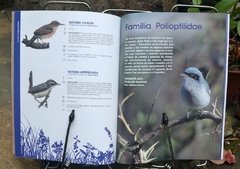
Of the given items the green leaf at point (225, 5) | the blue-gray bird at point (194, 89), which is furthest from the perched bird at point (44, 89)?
the green leaf at point (225, 5)

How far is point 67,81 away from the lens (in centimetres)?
180

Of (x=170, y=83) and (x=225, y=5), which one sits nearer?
(x=170, y=83)

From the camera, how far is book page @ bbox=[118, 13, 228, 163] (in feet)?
5.95

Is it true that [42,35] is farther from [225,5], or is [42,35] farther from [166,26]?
[225,5]

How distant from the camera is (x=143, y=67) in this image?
1821 mm

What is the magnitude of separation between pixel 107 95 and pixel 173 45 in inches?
13.4

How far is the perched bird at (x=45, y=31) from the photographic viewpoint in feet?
5.88

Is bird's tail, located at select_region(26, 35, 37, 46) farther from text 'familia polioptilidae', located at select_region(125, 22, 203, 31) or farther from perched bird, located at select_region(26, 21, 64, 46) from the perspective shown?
text 'familia polioptilidae', located at select_region(125, 22, 203, 31)

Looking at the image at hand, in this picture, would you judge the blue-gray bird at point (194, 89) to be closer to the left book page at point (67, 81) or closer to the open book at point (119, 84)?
the open book at point (119, 84)

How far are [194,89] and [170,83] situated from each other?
0.34 ft

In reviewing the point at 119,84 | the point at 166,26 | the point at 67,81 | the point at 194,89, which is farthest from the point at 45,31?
the point at 194,89

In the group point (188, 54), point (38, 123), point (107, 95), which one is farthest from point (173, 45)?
point (38, 123)

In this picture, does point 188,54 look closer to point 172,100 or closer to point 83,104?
point 172,100

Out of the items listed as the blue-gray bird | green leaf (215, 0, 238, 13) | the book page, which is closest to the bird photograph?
the book page
